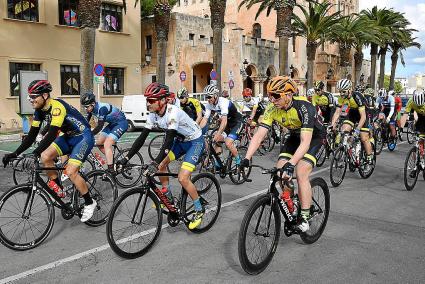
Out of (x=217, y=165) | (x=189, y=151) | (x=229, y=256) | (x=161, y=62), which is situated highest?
(x=161, y=62)

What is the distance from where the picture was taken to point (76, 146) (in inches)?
Result: 224

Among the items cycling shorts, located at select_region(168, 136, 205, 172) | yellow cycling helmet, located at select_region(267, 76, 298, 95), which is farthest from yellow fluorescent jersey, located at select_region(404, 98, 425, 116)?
cycling shorts, located at select_region(168, 136, 205, 172)

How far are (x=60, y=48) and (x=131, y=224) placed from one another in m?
22.5

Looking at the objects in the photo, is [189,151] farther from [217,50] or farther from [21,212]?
[217,50]

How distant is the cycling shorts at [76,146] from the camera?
5570 mm

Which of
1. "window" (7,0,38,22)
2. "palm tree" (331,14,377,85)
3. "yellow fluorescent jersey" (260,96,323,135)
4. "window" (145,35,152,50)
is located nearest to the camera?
"yellow fluorescent jersey" (260,96,323,135)

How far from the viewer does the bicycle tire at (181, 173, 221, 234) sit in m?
5.36

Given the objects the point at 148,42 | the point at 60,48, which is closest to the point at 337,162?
the point at 60,48

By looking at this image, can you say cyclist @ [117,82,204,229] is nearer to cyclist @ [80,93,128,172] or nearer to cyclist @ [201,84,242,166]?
cyclist @ [80,93,128,172]

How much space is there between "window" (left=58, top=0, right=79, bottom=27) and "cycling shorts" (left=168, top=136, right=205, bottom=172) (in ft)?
71.3

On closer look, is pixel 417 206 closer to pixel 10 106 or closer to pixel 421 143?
pixel 421 143

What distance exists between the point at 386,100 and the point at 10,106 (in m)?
18.4

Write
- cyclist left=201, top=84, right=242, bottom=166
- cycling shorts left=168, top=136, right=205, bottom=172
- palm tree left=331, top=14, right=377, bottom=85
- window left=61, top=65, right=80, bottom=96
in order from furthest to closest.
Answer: palm tree left=331, top=14, right=377, bottom=85 < window left=61, top=65, right=80, bottom=96 < cyclist left=201, top=84, right=242, bottom=166 < cycling shorts left=168, top=136, right=205, bottom=172

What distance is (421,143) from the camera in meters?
8.44
